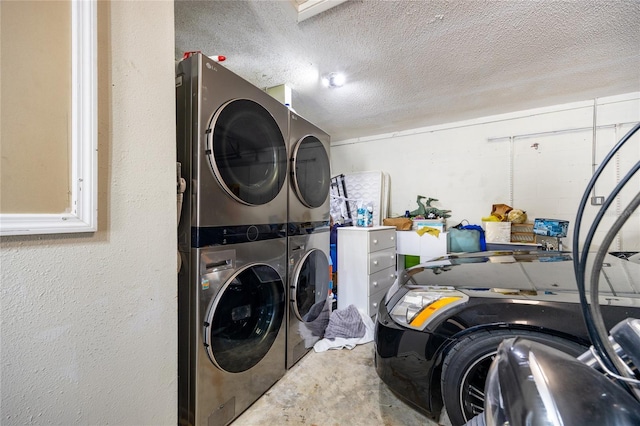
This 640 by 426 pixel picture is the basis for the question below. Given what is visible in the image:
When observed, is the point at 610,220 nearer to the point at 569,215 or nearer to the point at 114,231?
the point at 569,215

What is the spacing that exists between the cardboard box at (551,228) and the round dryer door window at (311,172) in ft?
7.49

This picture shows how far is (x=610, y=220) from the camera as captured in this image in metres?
2.43

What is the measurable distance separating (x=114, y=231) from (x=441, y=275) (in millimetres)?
1572

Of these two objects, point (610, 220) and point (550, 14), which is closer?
point (550, 14)

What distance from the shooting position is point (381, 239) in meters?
2.49

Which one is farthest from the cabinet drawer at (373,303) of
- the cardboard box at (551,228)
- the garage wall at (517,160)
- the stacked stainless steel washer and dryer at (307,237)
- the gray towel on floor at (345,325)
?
the cardboard box at (551,228)

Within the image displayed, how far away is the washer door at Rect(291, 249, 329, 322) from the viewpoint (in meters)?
1.65

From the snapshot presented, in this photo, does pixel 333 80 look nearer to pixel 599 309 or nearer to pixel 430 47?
pixel 430 47

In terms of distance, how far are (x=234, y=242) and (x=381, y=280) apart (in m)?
1.73

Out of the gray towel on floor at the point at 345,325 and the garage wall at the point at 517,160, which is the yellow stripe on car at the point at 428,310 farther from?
the garage wall at the point at 517,160

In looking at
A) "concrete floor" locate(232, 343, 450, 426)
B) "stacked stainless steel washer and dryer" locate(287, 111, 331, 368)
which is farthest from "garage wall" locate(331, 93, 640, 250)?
"concrete floor" locate(232, 343, 450, 426)

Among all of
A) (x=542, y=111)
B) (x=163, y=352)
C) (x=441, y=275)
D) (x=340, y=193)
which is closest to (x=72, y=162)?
(x=163, y=352)

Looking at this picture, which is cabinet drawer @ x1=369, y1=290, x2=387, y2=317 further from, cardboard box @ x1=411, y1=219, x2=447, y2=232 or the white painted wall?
the white painted wall

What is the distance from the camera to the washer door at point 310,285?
5.43 feet
